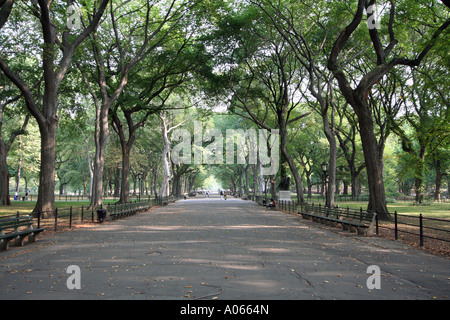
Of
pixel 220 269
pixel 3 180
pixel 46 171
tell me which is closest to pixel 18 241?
pixel 220 269

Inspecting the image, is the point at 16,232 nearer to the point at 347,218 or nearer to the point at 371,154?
the point at 347,218

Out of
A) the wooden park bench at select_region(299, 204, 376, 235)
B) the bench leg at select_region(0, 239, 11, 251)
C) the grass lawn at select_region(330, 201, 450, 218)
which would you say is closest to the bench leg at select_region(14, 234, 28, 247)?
the bench leg at select_region(0, 239, 11, 251)

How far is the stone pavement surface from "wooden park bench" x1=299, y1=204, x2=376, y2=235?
1573mm

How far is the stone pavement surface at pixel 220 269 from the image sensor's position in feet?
20.4

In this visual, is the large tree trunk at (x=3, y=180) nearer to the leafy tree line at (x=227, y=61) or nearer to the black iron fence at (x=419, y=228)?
the leafy tree line at (x=227, y=61)

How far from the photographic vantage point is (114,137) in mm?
56844

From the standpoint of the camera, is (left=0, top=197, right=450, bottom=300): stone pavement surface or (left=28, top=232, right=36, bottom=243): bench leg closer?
(left=0, top=197, right=450, bottom=300): stone pavement surface

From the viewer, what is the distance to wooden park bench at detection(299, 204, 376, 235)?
576 inches

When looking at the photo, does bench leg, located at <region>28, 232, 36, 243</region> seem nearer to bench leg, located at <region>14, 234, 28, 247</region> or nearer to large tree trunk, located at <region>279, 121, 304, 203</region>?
bench leg, located at <region>14, 234, 28, 247</region>

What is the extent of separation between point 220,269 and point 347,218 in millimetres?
12228

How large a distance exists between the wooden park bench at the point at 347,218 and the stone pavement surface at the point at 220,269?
1573 millimetres

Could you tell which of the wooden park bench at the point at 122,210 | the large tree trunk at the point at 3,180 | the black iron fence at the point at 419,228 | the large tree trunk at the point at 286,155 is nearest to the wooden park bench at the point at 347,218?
the black iron fence at the point at 419,228

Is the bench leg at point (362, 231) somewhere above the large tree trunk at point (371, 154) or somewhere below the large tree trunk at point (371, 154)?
below

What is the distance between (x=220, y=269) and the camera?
800 centimetres
